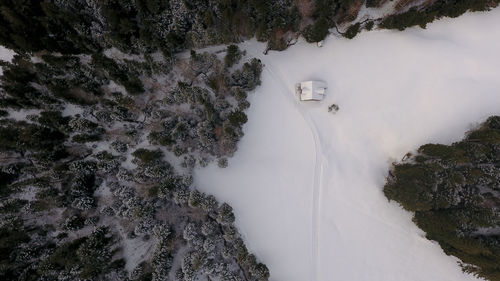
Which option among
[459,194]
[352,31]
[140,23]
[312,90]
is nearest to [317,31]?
[352,31]

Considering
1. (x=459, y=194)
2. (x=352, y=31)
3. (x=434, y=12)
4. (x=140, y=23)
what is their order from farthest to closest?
(x=352, y=31) < (x=140, y=23) < (x=434, y=12) < (x=459, y=194)

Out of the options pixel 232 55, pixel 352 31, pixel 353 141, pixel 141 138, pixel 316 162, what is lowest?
pixel 316 162

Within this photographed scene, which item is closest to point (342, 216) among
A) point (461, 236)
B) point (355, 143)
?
point (355, 143)

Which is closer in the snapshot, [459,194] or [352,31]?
[459,194]

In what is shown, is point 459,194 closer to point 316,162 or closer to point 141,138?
point 316,162

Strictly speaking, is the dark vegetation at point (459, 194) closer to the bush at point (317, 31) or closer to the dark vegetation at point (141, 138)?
the dark vegetation at point (141, 138)

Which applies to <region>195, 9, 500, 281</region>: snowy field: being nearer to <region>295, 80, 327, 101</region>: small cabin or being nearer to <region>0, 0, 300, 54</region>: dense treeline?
<region>295, 80, 327, 101</region>: small cabin
